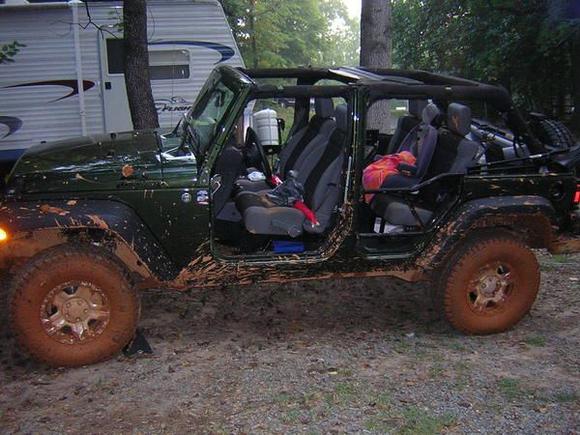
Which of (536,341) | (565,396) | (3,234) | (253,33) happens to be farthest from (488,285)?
(253,33)

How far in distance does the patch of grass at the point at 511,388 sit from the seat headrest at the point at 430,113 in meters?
1.88

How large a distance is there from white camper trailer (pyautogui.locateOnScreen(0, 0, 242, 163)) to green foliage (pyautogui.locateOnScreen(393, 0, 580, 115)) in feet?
17.4

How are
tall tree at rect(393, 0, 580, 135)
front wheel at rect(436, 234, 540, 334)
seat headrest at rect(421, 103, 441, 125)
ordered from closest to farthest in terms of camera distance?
front wheel at rect(436, 234, 540, 334) → seat headrest at rect(421, 103, 441, 125) → tall tree at rect(393, 0, 580, 135)

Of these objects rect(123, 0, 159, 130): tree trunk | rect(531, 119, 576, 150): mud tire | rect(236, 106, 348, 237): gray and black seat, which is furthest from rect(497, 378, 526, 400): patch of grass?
rect(123, 0, 159, 130): tree trunk

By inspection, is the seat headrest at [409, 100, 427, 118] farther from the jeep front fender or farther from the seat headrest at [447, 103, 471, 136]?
the jeep front fender

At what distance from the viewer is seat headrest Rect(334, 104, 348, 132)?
4241mm

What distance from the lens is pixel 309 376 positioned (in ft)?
12.4

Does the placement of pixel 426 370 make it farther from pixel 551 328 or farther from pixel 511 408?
pixel 551 328

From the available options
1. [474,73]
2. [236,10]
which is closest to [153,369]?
[474,73]

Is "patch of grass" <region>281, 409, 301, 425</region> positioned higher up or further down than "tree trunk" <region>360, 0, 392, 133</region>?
further down

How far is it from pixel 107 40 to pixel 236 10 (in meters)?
8.53

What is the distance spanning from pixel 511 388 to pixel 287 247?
5.22ft

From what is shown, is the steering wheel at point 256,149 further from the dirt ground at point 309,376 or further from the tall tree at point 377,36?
the tall tree at point 377,36

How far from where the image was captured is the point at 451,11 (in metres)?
13.7
